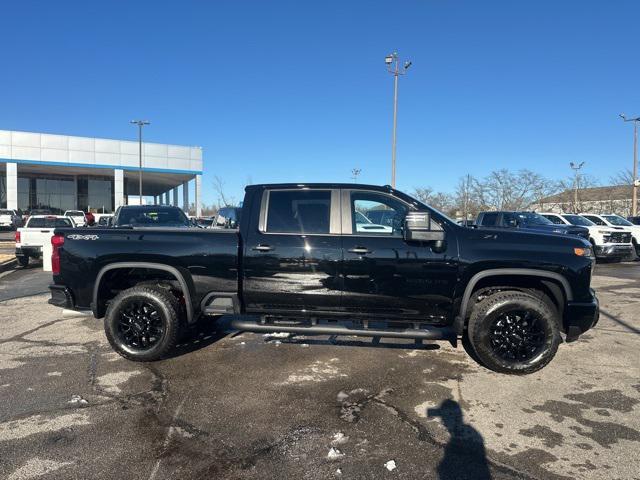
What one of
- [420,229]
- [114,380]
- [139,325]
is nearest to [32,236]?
[139,325]

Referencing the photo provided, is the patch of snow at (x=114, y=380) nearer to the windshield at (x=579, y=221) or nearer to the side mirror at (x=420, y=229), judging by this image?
the side mirror at (x=420, y=229)

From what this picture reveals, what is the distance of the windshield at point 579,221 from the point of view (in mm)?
18116

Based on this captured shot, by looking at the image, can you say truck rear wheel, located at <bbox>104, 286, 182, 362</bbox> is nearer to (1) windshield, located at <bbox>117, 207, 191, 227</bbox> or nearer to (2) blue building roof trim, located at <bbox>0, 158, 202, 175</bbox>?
(1) windshield, located at <bbox>117, 207, 191, 227</bbox>

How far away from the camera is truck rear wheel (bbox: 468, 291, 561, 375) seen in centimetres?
473

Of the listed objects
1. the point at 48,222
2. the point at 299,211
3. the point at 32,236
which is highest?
the point at 299,211

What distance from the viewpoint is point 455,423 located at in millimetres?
3830

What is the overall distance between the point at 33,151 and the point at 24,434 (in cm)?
4151

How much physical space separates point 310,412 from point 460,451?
4.13 ft

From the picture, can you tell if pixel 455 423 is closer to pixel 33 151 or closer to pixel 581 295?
pixel 581 295

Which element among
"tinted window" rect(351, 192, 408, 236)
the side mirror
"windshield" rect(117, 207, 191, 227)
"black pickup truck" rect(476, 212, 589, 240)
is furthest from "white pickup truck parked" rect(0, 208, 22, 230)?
the side mirror

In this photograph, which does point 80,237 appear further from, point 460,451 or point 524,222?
point 524,222

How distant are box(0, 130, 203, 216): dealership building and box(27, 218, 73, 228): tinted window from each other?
79.4 ft

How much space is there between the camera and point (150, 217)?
37.2 feet

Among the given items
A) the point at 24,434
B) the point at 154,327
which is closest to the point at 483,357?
the point at 154,327
